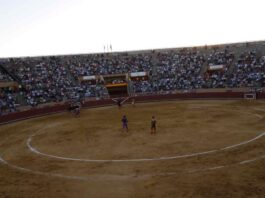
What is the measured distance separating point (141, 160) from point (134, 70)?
4251 cm

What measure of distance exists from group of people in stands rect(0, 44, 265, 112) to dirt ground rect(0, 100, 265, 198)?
21.8 meters

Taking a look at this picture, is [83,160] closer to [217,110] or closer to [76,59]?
[217,110]

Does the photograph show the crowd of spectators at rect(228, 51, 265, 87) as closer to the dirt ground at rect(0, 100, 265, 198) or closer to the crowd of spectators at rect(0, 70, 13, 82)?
the dirt ground at rect(0, 100, 265, 198)

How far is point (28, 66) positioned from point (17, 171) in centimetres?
4235

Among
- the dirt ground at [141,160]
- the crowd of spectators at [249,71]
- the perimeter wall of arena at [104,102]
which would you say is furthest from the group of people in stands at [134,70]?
the dirt ground at [141,160]

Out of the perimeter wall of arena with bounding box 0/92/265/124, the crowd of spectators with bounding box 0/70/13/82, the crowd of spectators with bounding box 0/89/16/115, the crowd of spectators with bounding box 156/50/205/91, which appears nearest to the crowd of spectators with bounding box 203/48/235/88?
the crowd of spectators with bounding box 156/50/205/91

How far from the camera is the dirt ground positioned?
13.2 m

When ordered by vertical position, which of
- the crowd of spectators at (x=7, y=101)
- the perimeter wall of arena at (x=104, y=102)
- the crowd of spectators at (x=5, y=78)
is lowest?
the perimeter wall of arena at (x=104, y=102)

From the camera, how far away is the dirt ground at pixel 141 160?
13.2 meters

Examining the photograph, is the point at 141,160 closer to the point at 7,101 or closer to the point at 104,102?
the point at 104,102

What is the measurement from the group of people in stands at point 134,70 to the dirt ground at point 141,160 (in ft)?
71.6

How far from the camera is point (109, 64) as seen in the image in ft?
200

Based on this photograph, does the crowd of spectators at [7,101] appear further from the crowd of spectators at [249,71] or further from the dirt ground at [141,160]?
the crowd of spectators at [249,71]

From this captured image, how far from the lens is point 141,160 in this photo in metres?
17.2
